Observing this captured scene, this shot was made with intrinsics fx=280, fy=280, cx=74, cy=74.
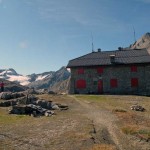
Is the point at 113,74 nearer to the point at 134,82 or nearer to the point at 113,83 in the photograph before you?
the point at 113,83

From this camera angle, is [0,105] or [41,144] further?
[0,105]

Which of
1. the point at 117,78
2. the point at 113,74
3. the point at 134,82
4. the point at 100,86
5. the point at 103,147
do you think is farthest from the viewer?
the point at 100,86

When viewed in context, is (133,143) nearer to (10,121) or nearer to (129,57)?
(10,121)

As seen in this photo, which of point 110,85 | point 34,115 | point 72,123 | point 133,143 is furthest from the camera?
point 110,85

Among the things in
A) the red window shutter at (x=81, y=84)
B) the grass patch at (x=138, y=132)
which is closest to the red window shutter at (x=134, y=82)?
the red window shutter at (x=81, y=84)

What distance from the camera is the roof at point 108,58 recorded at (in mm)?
56719

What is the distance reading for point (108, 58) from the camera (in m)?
60.2

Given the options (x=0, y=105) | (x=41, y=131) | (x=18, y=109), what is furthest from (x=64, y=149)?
(x=0, y=105)

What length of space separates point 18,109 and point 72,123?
9102 millimetres

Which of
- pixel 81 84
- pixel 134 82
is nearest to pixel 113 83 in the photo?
pixel 134 82

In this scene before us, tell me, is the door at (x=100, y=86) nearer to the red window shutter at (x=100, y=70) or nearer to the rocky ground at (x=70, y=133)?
the red window shutter at (x=100, y=70)

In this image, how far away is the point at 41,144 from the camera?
59.1 feet

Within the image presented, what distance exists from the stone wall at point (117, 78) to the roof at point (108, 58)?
4.16 ft

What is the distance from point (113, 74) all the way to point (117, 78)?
3.93 feet
